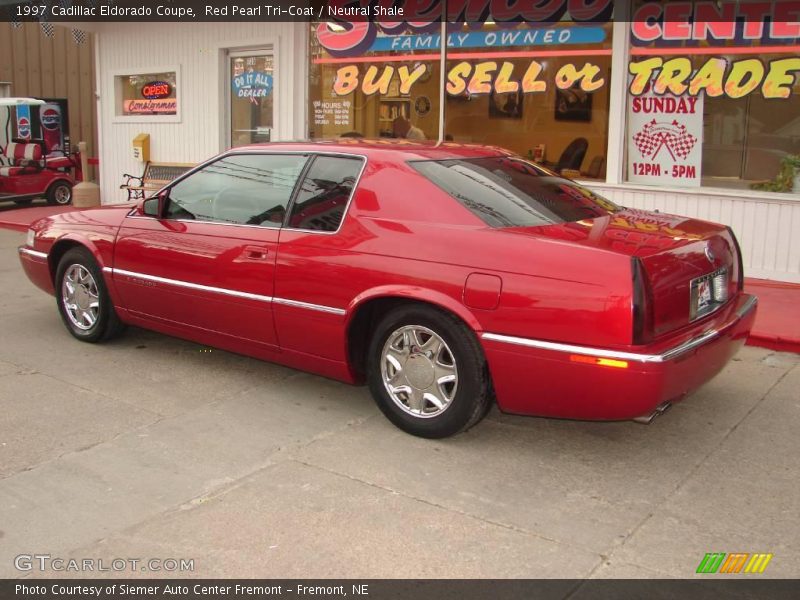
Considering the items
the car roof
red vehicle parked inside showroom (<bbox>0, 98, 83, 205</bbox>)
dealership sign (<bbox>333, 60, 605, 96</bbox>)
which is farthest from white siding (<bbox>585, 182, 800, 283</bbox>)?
red vehicle parked inside showroom (<bbox>0, 98, 83, 205</bbox>)

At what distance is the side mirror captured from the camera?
5.66 meters

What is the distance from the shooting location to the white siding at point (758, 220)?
8212mm

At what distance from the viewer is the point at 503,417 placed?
16.1ft

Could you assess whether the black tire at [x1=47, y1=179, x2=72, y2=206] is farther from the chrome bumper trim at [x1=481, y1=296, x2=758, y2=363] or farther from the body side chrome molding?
the chrome bumper trim at [x1=481, y1=296, x2=758, y2=363]

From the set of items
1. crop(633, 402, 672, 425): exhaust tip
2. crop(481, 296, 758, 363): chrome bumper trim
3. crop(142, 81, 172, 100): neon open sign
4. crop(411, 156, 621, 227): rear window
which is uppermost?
crop(142, 81, 172, 100): neon open sign

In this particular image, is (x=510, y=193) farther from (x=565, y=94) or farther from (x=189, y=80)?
(x=189, y=80)

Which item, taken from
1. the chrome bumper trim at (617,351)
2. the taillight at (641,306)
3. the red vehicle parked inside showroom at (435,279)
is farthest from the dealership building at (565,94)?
the taillight at (641,306)

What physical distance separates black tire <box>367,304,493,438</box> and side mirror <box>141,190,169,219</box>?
6.50ft

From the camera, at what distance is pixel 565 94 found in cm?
980

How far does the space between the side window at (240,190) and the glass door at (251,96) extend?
22.4 ft

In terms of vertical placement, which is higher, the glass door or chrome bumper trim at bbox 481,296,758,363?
the glass door

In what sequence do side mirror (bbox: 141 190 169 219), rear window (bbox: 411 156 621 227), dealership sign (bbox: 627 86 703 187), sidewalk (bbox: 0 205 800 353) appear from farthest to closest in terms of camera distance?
dealership sign (bbox: 627 86 703 187) < sidewalk (bbox: 0 205 800 353) < side mirror (bbox: 141 190 169 219) < rear window (bbox: 411 156 621 227)

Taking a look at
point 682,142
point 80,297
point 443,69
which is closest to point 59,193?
point 443,69

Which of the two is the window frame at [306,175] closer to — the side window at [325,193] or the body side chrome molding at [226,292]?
the side window at [325,193]
